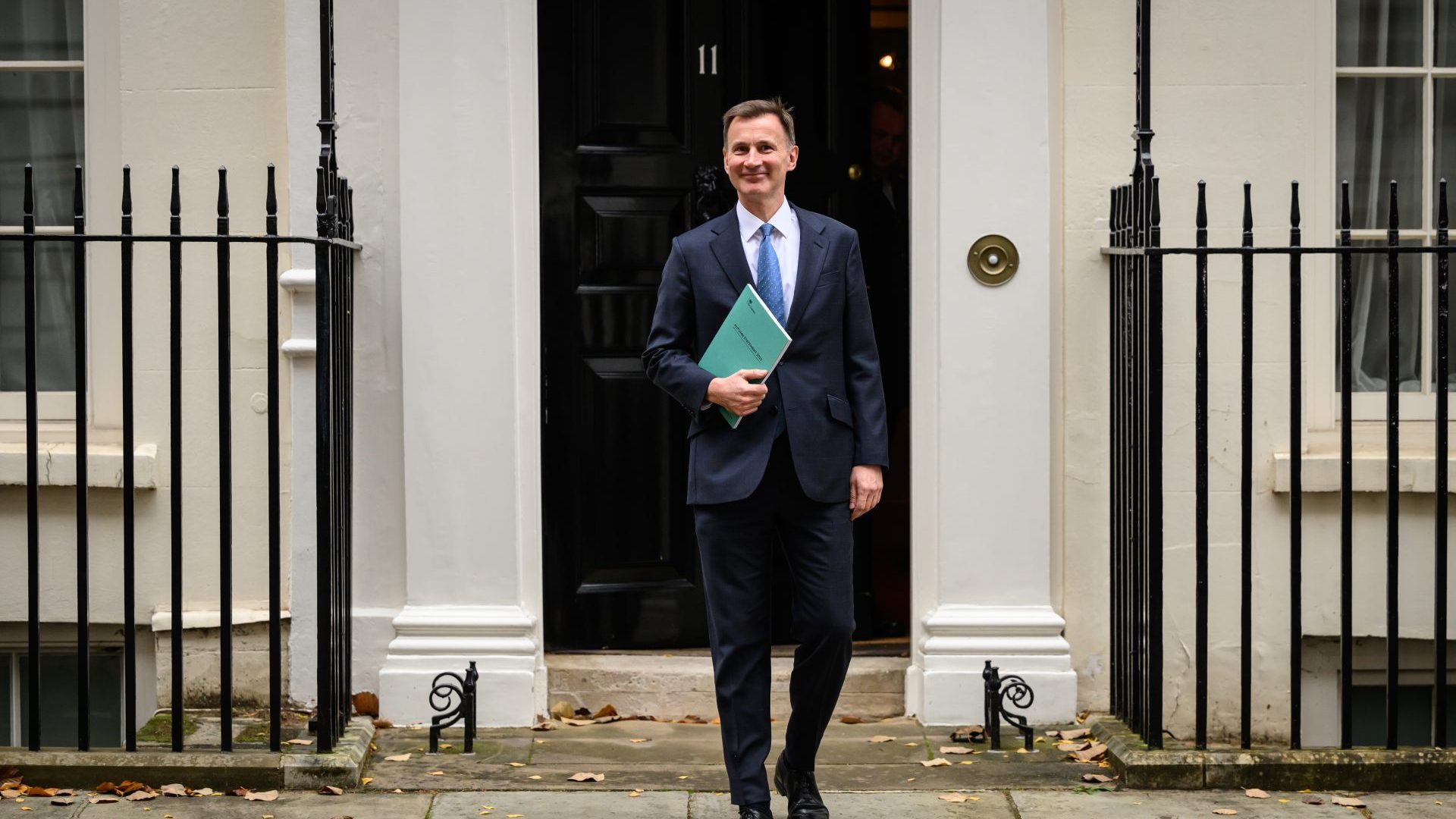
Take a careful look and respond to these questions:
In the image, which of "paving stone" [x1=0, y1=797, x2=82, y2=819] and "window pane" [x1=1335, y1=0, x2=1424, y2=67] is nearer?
"paving stone" [x1=0, y1=797, x2=82, y2=819]

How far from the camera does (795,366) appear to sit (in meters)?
4.34

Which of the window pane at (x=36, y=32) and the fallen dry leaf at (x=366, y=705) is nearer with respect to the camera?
the fallen dry leaf at (x=366, y=705)

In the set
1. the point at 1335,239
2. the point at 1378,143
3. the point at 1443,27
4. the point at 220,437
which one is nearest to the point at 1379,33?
the point at 1443,27

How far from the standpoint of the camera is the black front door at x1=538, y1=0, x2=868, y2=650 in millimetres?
6016

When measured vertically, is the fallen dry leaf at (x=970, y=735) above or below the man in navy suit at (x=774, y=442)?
below

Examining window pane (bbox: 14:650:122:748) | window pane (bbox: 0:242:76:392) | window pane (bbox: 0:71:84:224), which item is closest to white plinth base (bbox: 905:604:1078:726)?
window pane (bbox: 14:650:122:748)

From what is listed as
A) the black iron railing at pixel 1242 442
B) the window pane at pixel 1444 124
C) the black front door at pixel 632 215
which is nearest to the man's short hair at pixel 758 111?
the black iron railing at pixel 1242 442

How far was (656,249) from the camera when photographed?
6.08 m

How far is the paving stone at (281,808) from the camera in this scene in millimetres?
4625

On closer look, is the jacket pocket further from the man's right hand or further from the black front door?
the black front door

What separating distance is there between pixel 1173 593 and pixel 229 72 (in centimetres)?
394

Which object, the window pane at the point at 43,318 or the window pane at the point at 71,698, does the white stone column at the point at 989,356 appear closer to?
the window pane at the point at 71,698

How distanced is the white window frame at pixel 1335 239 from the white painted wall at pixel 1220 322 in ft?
0.03

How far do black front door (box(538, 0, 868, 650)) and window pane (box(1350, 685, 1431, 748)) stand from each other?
2.56 m
